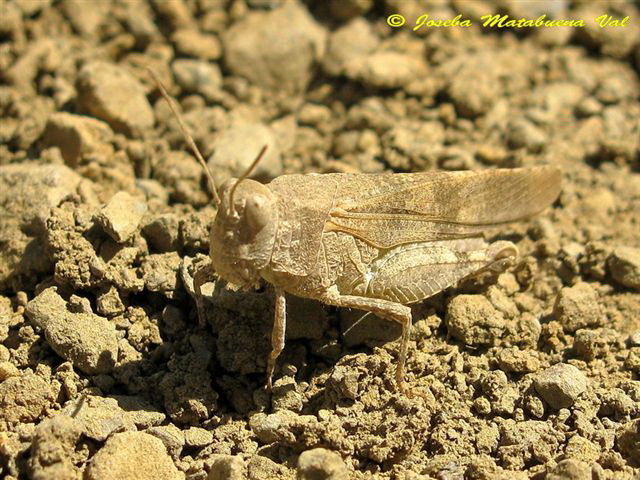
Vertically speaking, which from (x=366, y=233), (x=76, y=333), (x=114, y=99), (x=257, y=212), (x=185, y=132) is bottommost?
(x=76, y=333)

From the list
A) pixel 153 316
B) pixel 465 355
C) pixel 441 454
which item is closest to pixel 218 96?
pixel 153 316

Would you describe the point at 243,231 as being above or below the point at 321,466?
above

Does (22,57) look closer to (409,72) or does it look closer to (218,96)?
(218,96)

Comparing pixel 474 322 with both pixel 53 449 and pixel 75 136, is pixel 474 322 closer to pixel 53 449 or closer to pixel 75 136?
pixel 53 449

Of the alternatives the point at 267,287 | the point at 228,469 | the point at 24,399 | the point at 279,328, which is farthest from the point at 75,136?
the point at 228,469

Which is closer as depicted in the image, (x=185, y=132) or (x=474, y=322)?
(x=185, y=132)

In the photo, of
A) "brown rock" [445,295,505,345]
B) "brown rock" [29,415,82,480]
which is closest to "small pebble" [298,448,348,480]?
"brown rock" [29,415,82,480]
